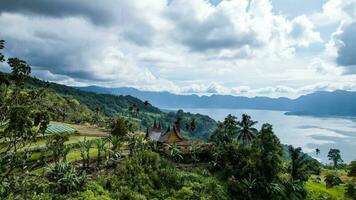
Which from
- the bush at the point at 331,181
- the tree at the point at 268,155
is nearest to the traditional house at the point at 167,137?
the tree at the point at 268,155

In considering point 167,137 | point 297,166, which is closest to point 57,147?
point 167,137

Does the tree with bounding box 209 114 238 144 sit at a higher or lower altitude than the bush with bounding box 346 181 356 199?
higher

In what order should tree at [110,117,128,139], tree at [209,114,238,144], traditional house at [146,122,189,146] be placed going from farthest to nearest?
tree at [209,114,238,144] → traditional house at [146,122,189,146] → tree at [110,117,128,139]

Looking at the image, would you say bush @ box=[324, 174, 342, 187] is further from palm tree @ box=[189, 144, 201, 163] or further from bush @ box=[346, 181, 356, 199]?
palm tree @ box=[189, 144, 201, 163]

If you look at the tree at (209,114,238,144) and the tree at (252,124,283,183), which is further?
the tree at (209,114,238,144)

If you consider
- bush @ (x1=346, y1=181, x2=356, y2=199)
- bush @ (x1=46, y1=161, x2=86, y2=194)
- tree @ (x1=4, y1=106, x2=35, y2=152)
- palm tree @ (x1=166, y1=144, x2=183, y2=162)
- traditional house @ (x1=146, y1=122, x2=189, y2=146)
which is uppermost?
tree @ (x1=4, y1=106, x2=35, y2=152)

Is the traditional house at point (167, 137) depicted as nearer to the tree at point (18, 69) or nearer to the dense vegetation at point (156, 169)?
the dense vegetation at point (156, 169)

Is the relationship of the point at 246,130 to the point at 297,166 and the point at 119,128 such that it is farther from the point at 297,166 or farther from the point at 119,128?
the point at 119,128

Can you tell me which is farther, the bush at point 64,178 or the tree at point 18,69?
the bush at point 64,178

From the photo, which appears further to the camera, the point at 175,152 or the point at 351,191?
the point at 351,191

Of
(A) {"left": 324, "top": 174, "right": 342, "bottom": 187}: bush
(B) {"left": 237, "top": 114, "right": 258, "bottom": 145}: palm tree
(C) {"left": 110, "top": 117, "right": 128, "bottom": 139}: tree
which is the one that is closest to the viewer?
(C) {"left": 110, "top": 117, "right": 128, "bottom": 139}: tree

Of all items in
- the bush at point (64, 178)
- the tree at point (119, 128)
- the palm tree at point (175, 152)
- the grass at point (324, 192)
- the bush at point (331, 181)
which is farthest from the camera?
the bush at point (331, 181)

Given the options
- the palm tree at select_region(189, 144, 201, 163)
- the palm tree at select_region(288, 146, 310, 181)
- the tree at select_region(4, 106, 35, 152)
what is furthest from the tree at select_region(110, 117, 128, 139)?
the tree at select_region(4, 106, 35, 152)

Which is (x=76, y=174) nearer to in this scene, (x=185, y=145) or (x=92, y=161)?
(x=92, y=161)
